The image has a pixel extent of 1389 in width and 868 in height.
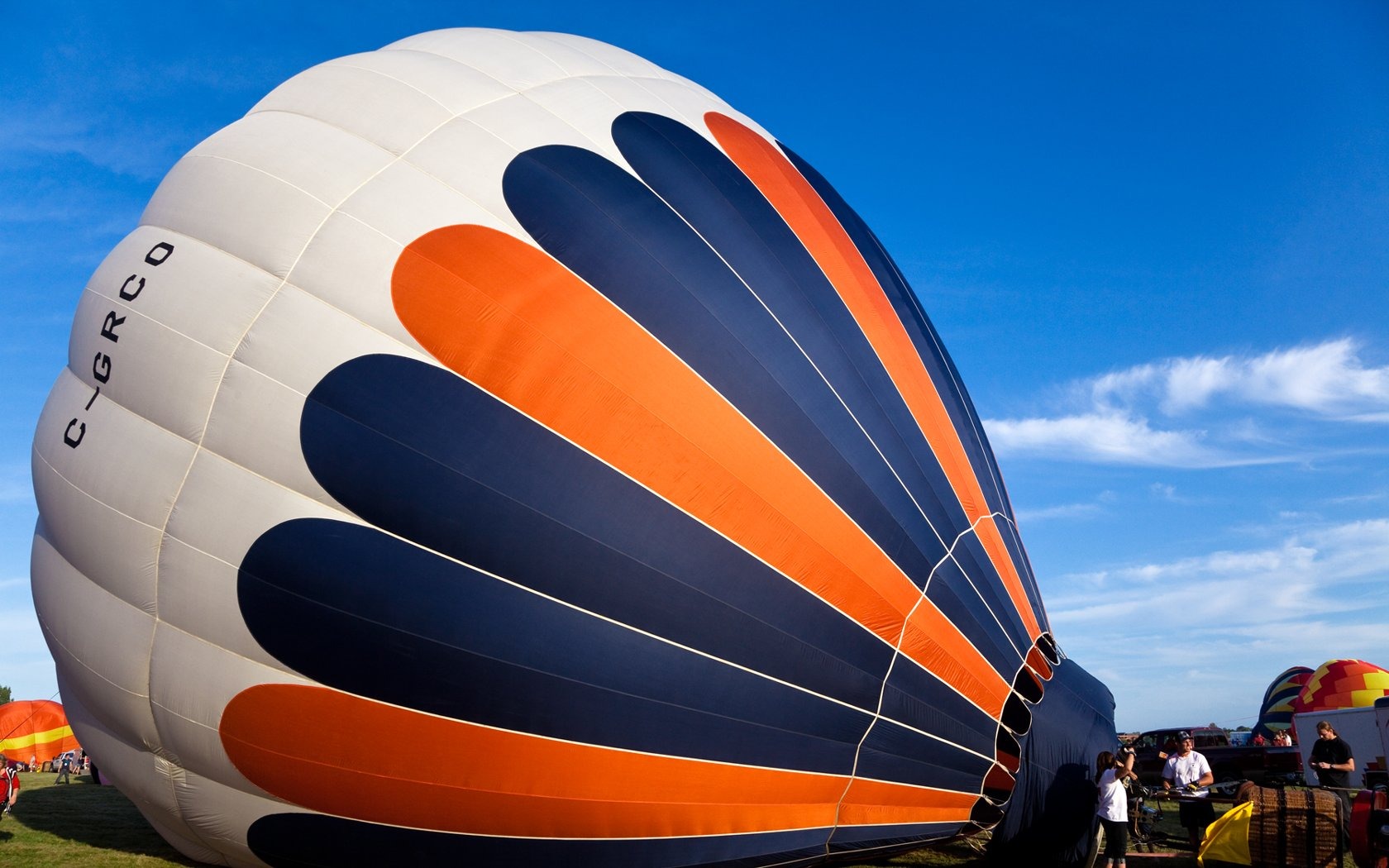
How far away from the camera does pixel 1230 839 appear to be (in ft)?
21.7

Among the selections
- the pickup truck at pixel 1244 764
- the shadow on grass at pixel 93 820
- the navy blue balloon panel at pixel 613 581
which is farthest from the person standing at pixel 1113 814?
the pickup truck at pixel 1244 764

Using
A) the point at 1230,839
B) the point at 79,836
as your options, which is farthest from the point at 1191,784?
the point at 79,836

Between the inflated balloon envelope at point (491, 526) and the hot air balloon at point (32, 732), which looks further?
the hot air balloon at point (32, 732)

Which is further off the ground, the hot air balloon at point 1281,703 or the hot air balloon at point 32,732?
the hot air balloon at point 1281,703

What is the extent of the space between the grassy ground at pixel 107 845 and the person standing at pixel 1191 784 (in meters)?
0.25

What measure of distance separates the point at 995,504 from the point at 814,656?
2.22 meters

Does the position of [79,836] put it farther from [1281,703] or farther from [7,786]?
[1281,703]

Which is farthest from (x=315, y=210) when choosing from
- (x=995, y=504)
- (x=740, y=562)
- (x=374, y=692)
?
(x=995, y=504)

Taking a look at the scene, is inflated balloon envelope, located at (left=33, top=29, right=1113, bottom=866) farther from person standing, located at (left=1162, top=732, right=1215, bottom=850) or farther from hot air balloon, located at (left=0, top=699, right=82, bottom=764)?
hot air balloon, located at (left=0, top=699, right=82, bottom=764)

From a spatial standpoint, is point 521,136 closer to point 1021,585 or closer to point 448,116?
point 448,116

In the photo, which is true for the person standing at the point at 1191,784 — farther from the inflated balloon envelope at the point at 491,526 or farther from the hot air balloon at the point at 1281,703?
the hot air balloon at the point at 1281,703

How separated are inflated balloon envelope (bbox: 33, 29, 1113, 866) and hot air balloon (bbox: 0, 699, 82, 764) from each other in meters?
25.8

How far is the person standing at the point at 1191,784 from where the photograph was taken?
8.35m

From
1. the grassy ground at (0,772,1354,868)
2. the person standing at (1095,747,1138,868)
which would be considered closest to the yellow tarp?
the grassy ground at (0,772,1354,868)
